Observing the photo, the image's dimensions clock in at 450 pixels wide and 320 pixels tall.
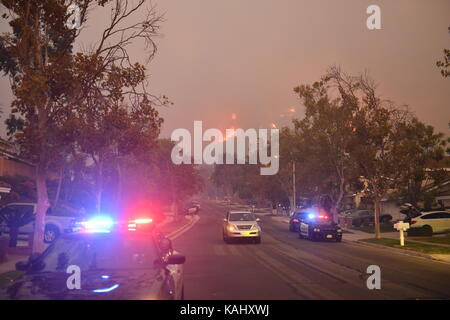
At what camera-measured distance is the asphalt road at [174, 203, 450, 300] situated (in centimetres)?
1089

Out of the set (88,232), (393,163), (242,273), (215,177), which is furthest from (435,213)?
(215,177)

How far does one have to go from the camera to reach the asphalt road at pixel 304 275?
1089cm

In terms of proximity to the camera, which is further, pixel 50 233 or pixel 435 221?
pixel 435 221

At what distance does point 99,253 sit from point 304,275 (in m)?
8.53

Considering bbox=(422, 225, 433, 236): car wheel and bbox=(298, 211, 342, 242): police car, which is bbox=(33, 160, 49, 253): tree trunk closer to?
bbox=(298, 211, 342, 242): police car

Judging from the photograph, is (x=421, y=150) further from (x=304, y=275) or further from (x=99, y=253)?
(x=99, y=253)

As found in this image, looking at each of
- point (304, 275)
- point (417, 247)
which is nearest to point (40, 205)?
point (304, 275)

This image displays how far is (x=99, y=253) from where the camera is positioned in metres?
6.86

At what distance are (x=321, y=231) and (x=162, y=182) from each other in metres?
26.3

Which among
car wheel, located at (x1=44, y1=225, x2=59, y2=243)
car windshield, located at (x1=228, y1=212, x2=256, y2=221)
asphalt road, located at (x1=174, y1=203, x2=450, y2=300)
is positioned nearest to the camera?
asphalt road, located at (x1=174, y1=203, x2=450, y2=300)

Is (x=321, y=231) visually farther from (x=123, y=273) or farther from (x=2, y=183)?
(x=123, y=273)

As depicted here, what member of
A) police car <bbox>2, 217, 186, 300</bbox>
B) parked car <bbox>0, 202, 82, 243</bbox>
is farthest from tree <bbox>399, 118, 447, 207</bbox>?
police car <bbox>2, 217, 186, 300</bbox>

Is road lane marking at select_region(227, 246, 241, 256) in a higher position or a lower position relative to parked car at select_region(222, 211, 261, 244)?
lower

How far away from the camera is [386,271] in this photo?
15.6m
